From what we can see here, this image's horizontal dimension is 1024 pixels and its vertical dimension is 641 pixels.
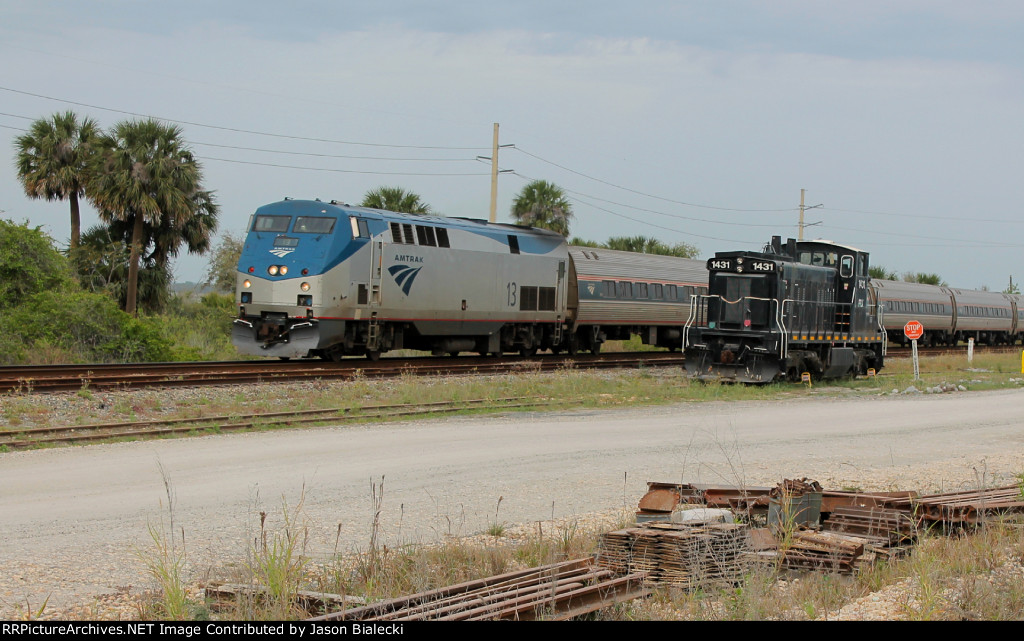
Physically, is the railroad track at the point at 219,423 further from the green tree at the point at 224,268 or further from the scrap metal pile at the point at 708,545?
the green tree at the point at 224,268

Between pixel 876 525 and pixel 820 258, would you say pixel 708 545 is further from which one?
pixel 820 258

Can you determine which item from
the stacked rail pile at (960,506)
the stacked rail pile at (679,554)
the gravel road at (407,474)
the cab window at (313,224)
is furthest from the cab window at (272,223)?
the stacked rail pile at (960,506)

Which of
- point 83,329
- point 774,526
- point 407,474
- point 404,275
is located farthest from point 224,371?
point 774,526

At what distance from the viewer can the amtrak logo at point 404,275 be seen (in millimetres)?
22406

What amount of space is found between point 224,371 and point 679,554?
15.1 m

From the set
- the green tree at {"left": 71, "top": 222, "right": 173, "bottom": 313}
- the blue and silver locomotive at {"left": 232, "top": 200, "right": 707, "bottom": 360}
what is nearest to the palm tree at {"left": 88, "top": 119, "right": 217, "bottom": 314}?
the green tree at {"left": 71, "top": 222, "right": 173, "bottom": 313}

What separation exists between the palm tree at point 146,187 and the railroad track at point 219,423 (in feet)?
65.8

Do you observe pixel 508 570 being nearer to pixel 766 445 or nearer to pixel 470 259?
pixel 766 445

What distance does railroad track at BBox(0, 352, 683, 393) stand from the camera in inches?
640

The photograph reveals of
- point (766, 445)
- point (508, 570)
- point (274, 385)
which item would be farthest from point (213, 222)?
point (508, 570)

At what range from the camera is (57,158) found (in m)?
36.0
